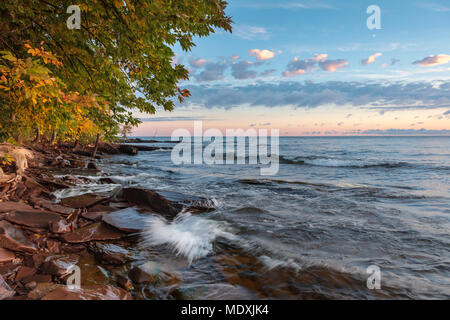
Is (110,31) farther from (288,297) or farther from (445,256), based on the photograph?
(445,256)

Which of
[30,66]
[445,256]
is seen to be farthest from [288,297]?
[30,66]

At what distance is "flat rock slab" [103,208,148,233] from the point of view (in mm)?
6064

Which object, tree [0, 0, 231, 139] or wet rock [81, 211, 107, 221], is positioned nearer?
tree [0, 0, 231, 139]

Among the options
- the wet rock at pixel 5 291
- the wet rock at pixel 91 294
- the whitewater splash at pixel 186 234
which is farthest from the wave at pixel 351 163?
the wet rock at pixel 5 291

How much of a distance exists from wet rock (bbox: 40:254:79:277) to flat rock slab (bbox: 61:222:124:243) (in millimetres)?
643

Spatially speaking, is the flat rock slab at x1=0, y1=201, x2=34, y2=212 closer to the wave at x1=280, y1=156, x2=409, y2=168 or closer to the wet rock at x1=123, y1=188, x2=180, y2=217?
the wet rock at x1=123, y1=188, x2=180, y2=217

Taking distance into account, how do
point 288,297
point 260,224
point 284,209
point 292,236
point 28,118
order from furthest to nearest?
1. point 284,209
2. point 260,224
3. point 292,236
4. point 28,118
5. point 288,297

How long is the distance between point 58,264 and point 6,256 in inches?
32.7

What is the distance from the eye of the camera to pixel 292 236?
21.8 feet

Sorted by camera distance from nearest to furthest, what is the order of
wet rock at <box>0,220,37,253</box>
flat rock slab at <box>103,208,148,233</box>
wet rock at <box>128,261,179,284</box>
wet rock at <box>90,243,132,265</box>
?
1. wet rock at <box>128,261,179,284</box>
2. wet rock at <box>0,220,37,253</box>
3. wet rock at <box>90,243,132,265</box>
4. flat rock slab at <box>103,208,148,233</box>

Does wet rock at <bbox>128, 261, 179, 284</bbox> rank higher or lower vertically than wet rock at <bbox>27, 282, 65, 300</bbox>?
lower

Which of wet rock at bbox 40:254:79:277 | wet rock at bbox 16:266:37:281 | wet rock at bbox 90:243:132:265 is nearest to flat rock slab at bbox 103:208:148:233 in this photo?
wet rock at bbox 90:243:132:265

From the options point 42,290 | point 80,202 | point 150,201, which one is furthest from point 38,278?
point 150,201

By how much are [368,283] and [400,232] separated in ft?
11.7
